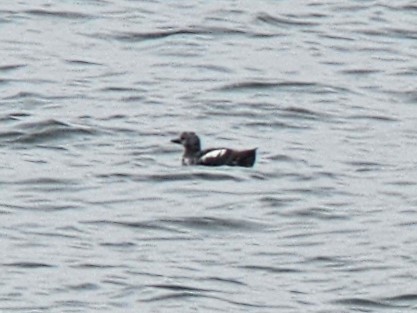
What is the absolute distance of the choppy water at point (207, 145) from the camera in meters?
12.8

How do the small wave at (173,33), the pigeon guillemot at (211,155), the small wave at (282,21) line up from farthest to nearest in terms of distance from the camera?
the small wave at (282,21) < the small wave at (173,33) < the pigeon guillemot at (211,155)

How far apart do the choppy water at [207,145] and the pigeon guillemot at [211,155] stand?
0.08 m

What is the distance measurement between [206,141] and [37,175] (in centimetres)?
184

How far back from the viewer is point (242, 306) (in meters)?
12.4

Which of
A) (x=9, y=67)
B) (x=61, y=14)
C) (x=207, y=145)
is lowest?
(x=207, y=145)

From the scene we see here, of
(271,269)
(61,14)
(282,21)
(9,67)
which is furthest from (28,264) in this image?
(282,21)

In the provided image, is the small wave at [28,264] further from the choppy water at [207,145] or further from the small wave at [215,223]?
the small wave at [215,223]

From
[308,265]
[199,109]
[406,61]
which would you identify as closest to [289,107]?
[199,109]

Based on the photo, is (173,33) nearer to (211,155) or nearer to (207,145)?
(207,145)

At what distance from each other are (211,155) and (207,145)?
777 mm

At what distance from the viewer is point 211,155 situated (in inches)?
619

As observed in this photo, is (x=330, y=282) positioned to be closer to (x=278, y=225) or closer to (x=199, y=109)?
(x=278, y=225)

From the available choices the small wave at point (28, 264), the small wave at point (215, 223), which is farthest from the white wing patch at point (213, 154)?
the small wave at point (28, 264)

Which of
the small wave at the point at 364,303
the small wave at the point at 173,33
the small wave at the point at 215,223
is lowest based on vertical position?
the small wave at the point at 215,223
